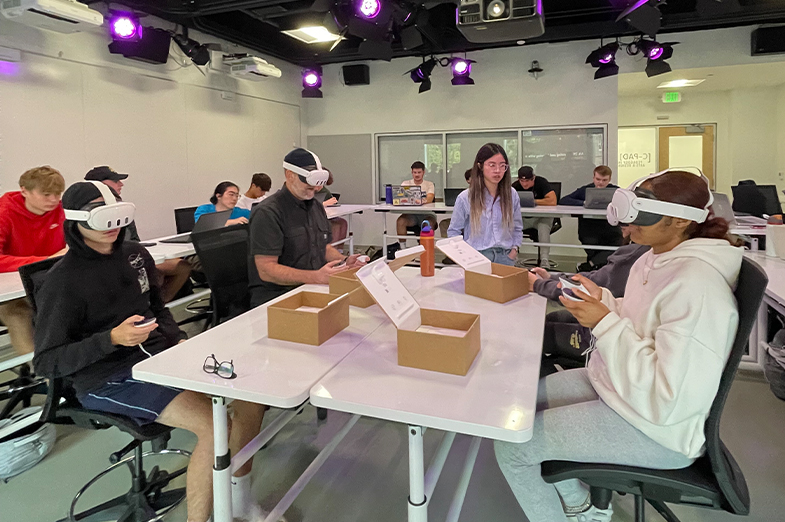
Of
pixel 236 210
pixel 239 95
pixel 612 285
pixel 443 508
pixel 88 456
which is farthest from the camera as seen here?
pixel 239 95

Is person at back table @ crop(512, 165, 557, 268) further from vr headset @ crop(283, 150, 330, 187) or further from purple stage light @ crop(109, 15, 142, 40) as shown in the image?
purple stage light @ crop(109, 15, 142, 40)

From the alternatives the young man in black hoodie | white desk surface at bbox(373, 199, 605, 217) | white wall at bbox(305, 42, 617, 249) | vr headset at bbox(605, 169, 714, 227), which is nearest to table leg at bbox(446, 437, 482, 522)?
the young man in black hoodie

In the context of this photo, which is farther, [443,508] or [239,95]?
[239,95]

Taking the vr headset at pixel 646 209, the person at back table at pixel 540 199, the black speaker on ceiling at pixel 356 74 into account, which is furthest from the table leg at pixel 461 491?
the black speaker on ceiling at pixel 356 74

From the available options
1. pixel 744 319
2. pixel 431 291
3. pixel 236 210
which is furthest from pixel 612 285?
pixel 236 210

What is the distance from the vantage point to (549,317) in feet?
8.23

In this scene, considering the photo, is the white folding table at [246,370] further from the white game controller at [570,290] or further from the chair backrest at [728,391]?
the chair backrest at [728,391]

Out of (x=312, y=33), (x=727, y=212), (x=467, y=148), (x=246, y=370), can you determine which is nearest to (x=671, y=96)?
(x=467, y=148)

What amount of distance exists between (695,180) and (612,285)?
851 millimetres

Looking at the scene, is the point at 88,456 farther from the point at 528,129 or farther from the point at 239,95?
the point at 528,129

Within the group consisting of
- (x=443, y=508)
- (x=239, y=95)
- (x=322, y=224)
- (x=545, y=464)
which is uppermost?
(x=239, y=95)

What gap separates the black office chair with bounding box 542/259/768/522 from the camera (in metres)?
1.16

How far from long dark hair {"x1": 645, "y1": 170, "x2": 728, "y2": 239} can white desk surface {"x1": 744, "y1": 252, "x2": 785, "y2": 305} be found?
20.3 inches

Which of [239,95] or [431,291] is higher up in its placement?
[239,95]
